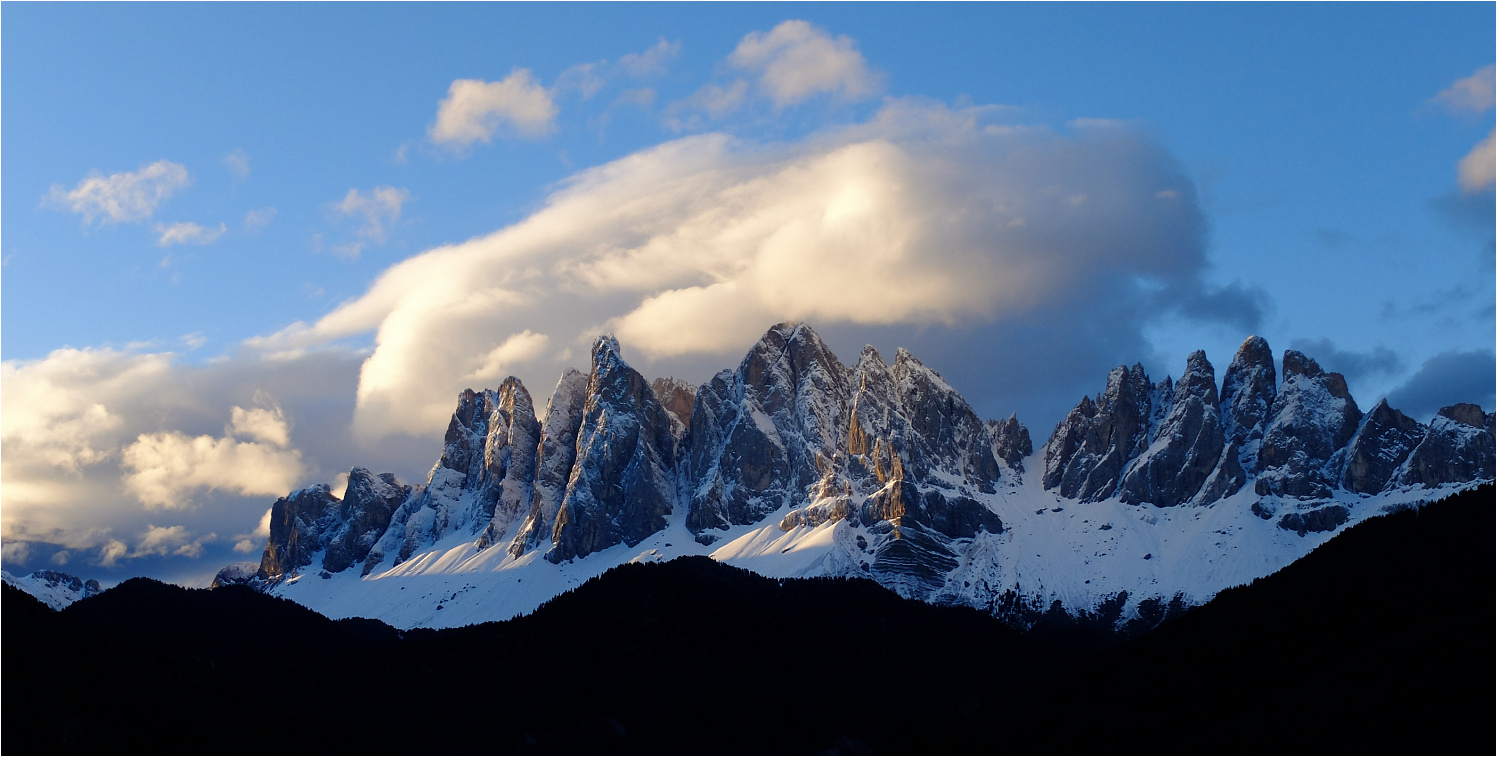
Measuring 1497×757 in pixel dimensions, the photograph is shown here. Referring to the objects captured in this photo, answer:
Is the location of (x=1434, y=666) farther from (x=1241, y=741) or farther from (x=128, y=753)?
(x=128, y=753)

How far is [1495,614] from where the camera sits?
19825 centimetres

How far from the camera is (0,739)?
623 ft

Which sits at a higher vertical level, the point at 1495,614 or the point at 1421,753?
the point at 1495,614

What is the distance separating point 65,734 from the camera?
195500 mm

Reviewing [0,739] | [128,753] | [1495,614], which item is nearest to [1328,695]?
[1495,614]

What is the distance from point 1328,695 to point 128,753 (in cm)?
16528

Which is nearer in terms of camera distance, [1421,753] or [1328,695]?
[1421,753]

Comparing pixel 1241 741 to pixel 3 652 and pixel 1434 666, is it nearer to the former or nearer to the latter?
pixel 1434 666

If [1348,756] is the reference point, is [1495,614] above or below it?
above

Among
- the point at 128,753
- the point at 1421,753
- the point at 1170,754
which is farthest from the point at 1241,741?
the point at 128,753

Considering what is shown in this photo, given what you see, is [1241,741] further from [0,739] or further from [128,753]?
[0,739]

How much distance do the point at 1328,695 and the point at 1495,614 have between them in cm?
2627

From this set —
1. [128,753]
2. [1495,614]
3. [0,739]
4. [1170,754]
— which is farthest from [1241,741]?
[0,739]

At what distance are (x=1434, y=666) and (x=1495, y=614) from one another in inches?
603
